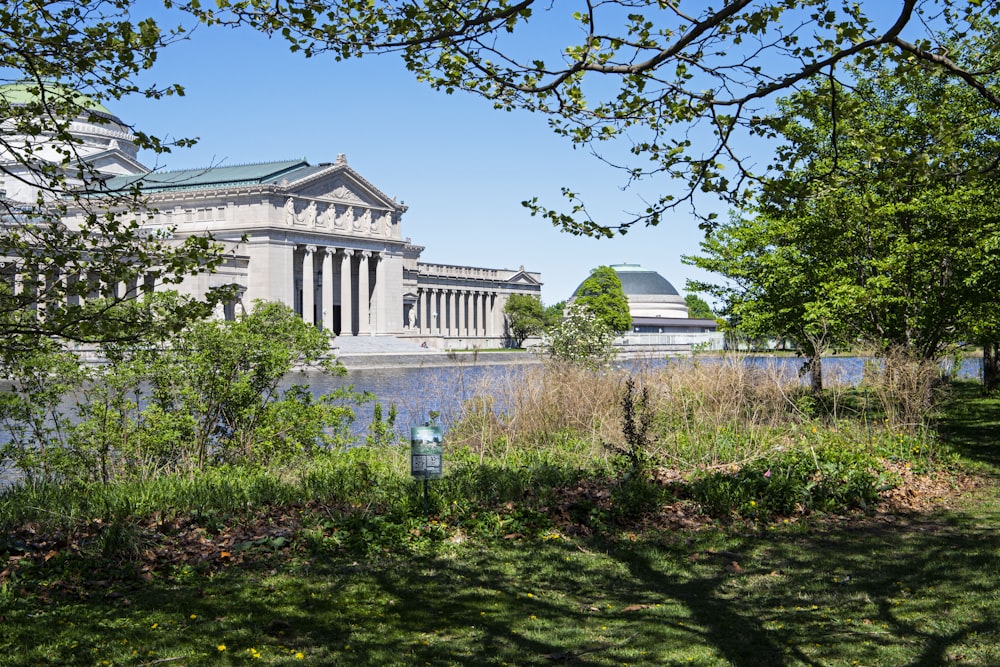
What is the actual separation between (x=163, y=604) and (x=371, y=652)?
2042 mm

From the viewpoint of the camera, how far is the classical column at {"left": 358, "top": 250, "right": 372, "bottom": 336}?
298 feet

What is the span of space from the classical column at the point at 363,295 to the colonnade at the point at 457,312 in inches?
407

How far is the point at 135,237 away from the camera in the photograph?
7.16m

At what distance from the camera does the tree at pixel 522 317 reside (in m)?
110

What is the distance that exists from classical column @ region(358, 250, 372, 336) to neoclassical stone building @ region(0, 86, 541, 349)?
104 millimetres

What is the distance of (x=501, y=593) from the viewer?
752cm

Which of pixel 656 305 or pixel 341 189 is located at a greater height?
pixel 341 189

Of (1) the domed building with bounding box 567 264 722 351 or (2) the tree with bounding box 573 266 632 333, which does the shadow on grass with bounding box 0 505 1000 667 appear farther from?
(1) the domed building with bounding box 567 264 722 351

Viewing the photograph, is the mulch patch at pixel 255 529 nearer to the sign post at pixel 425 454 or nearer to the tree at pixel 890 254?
the sign post at pixel 425 454

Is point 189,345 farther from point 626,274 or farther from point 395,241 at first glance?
point 626,274

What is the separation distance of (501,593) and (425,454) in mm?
2337

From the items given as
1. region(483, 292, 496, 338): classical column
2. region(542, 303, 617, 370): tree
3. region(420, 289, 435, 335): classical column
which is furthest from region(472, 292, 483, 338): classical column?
region(542, 303, 617, 370): tree

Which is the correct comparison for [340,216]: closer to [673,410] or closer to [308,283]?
[308,283]

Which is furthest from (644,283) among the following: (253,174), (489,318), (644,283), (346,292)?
(253,174)
